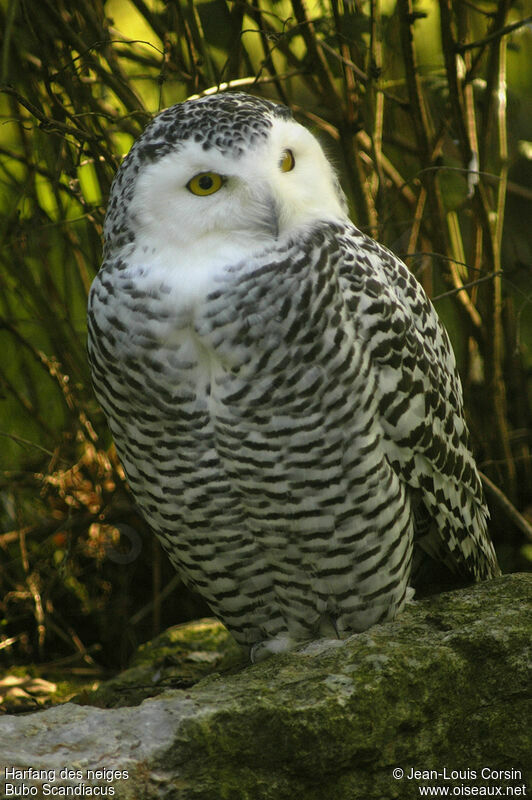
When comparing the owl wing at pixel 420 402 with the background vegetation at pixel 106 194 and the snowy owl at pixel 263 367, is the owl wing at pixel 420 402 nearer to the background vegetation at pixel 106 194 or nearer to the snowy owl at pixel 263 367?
the snowy owl at pixel 263 367

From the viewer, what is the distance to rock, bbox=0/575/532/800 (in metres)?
1.59

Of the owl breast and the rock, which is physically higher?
the owl breast

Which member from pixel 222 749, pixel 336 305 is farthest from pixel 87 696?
pixel 336 305

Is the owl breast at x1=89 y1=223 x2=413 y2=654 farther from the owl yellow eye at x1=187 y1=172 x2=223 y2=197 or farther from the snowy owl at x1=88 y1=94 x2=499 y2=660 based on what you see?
the owl yellow eye at x1=187 y1=172 x2=223 y2=197

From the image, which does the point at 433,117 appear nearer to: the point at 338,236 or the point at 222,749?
the point at 338,236

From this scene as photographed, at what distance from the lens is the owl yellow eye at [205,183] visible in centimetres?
173

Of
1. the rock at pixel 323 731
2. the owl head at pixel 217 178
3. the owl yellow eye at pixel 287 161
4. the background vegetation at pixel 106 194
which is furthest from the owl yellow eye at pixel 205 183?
the rock at pixel 323 731

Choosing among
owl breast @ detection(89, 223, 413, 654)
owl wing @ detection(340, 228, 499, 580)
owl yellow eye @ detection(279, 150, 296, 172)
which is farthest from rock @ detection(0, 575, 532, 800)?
owl yellow eye @ detection(279, 150, 296, 172)

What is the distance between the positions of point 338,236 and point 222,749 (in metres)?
1.07

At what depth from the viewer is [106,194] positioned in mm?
2660

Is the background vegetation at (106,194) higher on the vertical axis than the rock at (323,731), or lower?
higher

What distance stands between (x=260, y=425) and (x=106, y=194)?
1.17 metres

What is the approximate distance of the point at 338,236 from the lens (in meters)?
1.92

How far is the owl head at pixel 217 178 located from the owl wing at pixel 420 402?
20 cm
